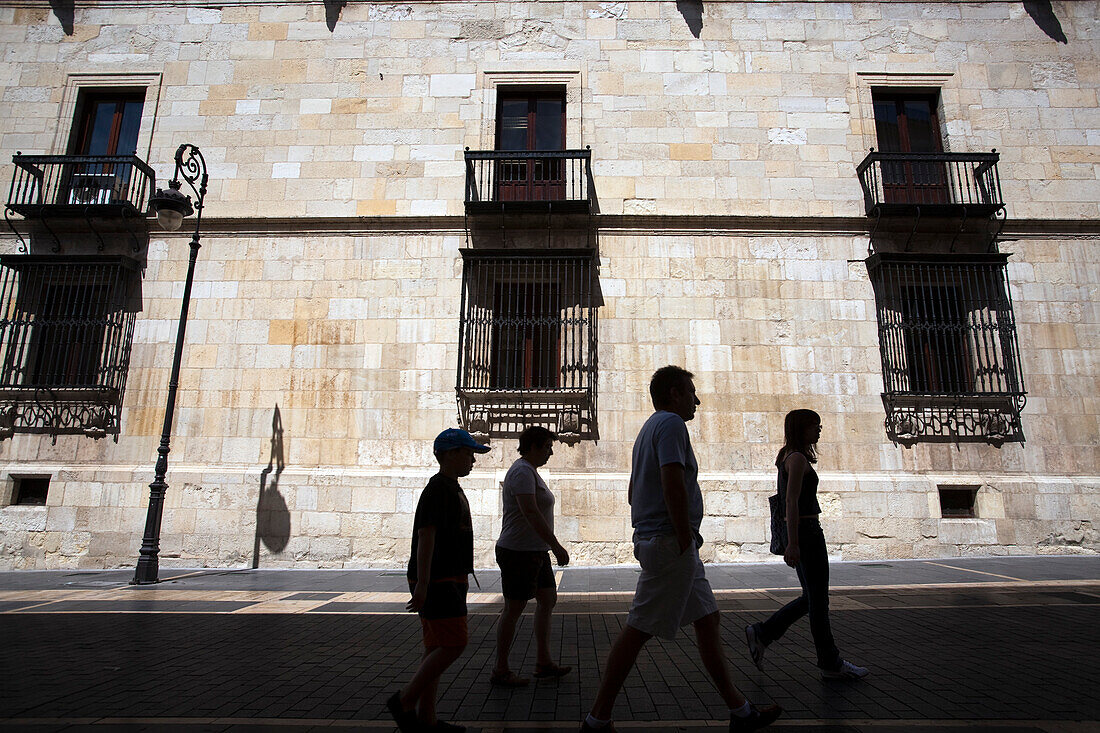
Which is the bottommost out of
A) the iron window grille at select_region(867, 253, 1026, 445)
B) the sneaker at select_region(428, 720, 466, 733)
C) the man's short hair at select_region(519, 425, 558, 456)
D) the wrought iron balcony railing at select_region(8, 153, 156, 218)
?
the sneaker at select_region(428, 720, 466, 733)

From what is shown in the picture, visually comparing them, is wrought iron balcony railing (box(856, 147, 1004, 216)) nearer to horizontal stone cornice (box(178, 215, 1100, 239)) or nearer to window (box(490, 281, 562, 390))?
horizontal stone cornice (box(178, 215, 1100, 239))

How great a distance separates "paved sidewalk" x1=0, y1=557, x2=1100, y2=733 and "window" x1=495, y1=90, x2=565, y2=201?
7004 mm

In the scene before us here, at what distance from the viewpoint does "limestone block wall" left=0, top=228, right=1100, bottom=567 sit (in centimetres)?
933

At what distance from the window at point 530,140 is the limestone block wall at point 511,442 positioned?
4.80ft

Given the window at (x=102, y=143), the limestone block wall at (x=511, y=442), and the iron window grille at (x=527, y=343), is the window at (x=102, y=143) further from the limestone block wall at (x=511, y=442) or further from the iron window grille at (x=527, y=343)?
the iron window grille at (x=527, y=343)

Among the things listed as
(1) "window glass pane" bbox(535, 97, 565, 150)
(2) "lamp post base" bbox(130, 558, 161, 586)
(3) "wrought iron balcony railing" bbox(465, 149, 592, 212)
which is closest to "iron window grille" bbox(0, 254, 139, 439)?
(2) "lamp post base" bbox(130, 558, 161, 586)

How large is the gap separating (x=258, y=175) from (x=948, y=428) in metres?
13.2

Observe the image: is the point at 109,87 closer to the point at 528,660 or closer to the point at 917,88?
the point at 528,660

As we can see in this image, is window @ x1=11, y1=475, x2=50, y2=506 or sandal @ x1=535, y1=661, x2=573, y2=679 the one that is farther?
window @ x1=11, y1=475, x2=50, y2=506

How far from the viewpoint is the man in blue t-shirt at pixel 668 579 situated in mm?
2904

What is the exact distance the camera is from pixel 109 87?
11.4 metres

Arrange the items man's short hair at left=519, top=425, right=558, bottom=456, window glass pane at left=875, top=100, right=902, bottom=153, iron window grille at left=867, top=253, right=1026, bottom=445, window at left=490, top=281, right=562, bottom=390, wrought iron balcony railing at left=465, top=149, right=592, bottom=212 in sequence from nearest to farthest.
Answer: man's short hair at left=519, top=425, right=558, bottom=456 → iron window grille at left=867, top=253, right=1026, bottom=445 → window at left=490, top=281, right=562, bottom=390 → wrought iron balcony railing at left=465, top=149, right=592, bottom=212 → window glass pane at left=875, top=100, right=902, bottom=153

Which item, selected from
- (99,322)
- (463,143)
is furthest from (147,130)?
(463,143)

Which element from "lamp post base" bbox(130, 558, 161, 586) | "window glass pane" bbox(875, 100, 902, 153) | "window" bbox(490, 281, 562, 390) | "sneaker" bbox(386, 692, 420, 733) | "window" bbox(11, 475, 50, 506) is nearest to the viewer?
"sneaker" bbox(386, 692, 420, 733)
